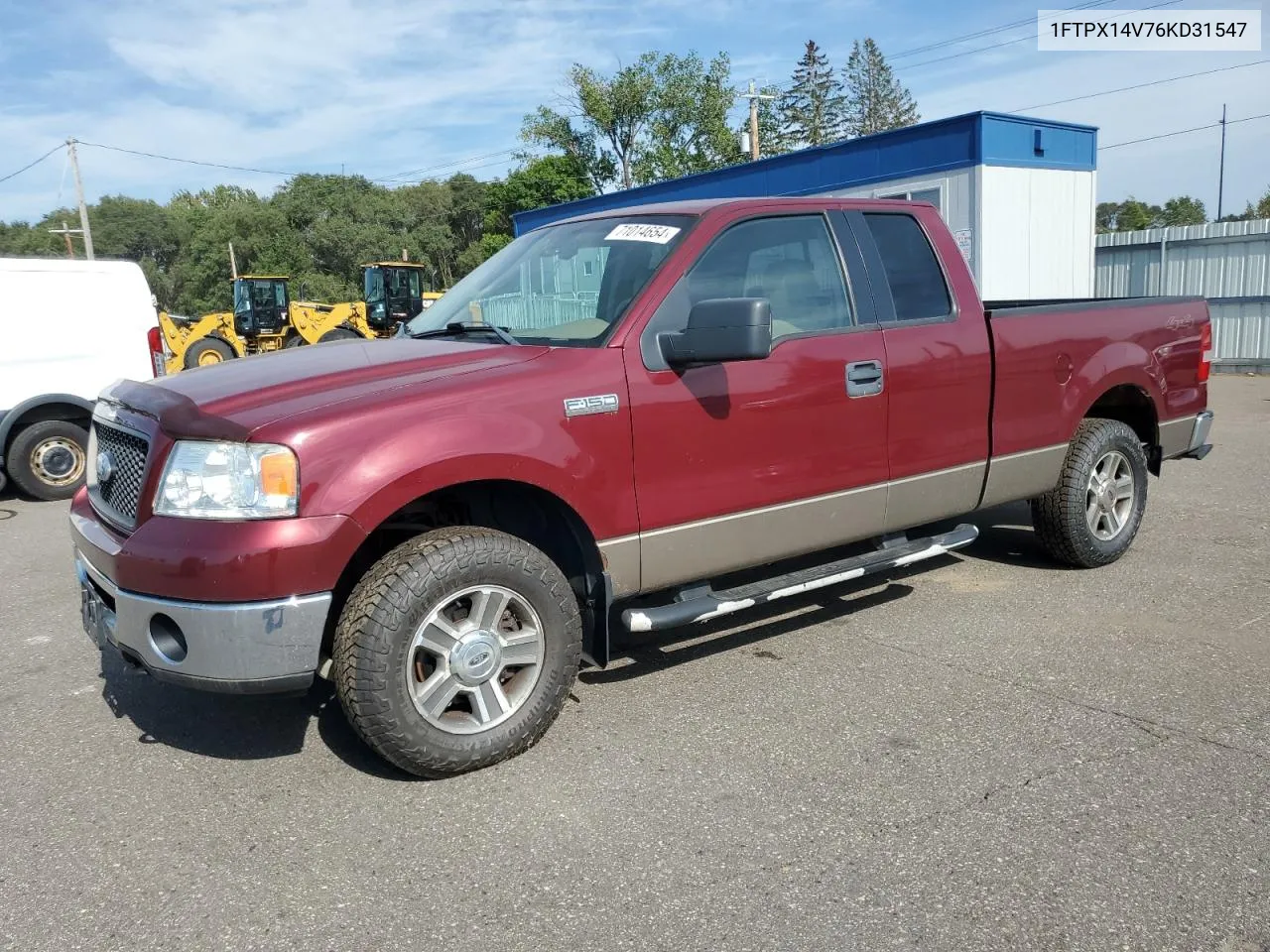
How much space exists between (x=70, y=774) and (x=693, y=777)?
7.26ft

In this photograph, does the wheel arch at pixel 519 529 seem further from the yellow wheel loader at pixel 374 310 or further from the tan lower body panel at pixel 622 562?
the yellow wheel loader at pixel 374 310

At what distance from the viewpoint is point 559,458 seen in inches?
139

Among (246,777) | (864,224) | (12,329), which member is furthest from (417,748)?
(12,329)

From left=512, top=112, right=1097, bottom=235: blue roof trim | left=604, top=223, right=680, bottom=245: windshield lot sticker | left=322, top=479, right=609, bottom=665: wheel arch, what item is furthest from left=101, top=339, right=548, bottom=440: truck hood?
left=512, top=112, right=1097, bottom=235: blue roof trim

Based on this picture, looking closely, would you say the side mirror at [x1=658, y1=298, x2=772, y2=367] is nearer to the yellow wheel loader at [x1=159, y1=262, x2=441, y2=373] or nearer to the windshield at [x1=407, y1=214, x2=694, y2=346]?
the windshield at [x1=407, y1=214, x2=694, y2=346]

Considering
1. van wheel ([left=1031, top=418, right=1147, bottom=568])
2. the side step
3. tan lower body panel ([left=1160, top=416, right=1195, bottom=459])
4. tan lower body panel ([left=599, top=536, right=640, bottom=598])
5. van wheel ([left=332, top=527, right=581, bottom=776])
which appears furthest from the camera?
tan lower body panel ([left=1160, top=416, right=1195, bottom=459])

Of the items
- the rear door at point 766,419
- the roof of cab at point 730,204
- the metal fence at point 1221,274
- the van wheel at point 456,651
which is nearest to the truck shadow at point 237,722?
the van wheel at point 456,651

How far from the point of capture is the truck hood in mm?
3227

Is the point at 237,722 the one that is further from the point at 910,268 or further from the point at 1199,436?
the point at 1199,436

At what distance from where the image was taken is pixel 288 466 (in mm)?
3086

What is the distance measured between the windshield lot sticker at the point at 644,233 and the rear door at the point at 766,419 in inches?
7.0

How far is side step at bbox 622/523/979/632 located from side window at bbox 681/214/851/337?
103cm

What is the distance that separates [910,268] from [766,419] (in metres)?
1.29

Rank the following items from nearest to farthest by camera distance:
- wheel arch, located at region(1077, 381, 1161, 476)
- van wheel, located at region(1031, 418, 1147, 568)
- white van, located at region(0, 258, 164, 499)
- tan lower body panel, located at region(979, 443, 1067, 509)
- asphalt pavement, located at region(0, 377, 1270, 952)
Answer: asphalt pavement, located at region(0, 377, 1270, 952) → tan lower body panel, located at region(979, 443, 1067, 509) → van wheel, located at region(1031, 418, 1147, 568) → wheel arch, located at region(1077, 381, 1161, 476) → white van, located at region(0, 258, 164, 499)
